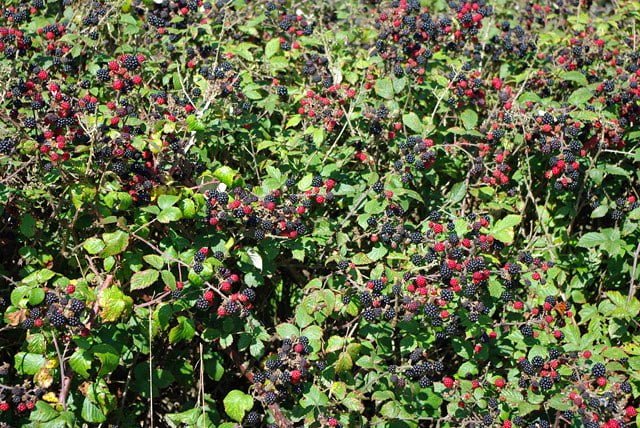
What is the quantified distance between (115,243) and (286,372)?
96cm

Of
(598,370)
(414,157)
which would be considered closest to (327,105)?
(414,157)

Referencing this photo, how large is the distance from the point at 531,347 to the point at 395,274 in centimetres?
81

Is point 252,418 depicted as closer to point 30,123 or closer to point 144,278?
point 144,278

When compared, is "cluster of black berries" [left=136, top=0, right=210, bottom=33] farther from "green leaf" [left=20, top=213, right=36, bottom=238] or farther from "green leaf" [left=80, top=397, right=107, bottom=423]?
"green leaf" [left=80, top=397, right=107, bottom=423]

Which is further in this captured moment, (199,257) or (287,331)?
(287,331)

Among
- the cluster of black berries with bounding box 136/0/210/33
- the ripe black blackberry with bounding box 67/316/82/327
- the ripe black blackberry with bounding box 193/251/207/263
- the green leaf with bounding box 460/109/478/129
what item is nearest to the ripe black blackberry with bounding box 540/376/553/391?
the green leaf with bounding box 460/109/478/129

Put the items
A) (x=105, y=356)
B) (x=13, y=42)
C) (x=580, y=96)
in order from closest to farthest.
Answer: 1. (x=105, y=356)
2. (x=13, y=42)
3. (x=580, y=96)

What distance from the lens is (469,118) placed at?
4.52 metres

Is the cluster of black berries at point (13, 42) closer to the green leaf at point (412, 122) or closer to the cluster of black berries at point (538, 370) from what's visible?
the green leaf at point (412, 122)

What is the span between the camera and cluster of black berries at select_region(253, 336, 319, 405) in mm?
3598

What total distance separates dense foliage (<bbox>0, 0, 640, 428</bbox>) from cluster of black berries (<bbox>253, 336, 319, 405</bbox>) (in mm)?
14

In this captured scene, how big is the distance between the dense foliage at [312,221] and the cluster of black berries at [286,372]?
0.6 inches

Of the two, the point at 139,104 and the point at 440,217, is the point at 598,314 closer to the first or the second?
the point at 440,217

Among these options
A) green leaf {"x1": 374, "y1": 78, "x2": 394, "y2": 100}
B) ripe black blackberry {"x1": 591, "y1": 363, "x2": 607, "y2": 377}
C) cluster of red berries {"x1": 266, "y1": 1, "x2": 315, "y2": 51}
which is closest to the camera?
ripe black blackberry {"x1": 591, "y1": 363, "x2": 607, "y2": 377}
